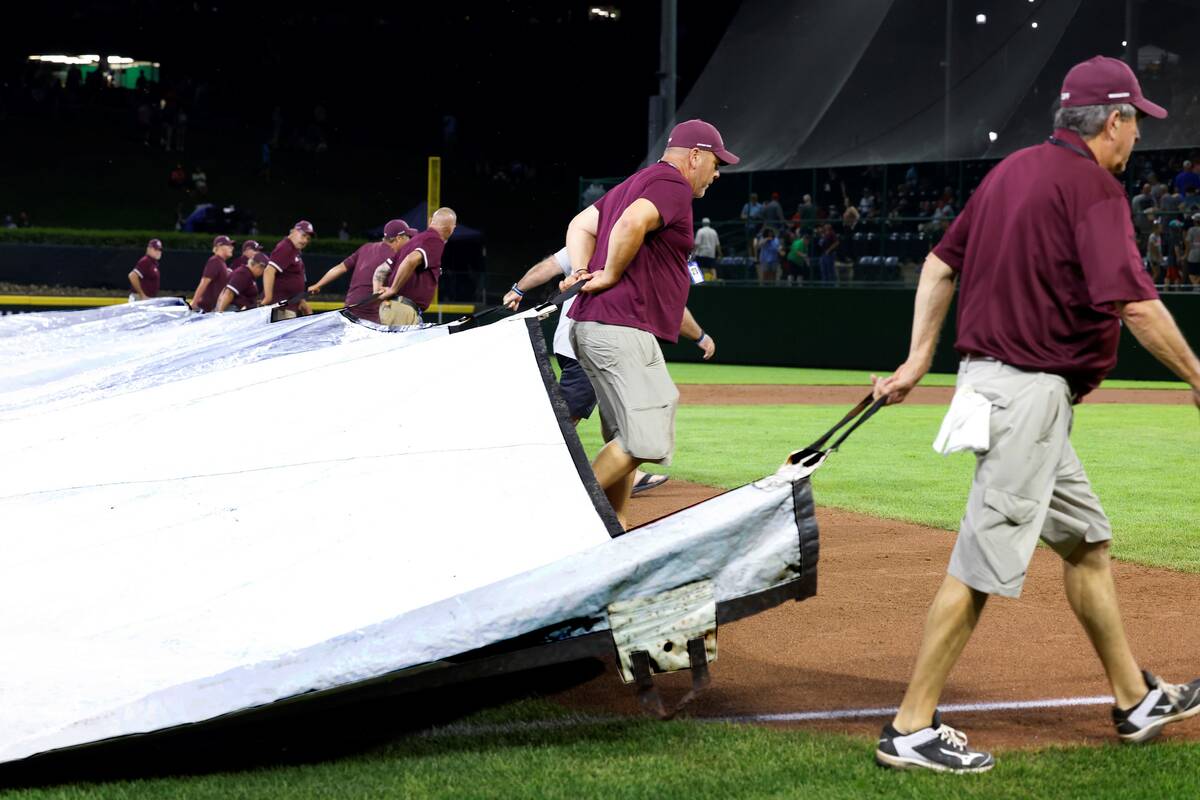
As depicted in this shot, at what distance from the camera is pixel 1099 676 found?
17.5 feet

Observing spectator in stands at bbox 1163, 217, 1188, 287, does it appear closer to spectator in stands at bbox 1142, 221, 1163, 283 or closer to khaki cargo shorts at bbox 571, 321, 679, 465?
spectator in stands at bbox 1142, 221, 1163, 283

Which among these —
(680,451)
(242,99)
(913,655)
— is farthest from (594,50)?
(913,655)

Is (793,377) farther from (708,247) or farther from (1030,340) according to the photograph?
(1030,340)

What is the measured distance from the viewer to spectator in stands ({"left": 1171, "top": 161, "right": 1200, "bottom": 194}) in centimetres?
2325

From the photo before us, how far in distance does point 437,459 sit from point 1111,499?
662 centimetres

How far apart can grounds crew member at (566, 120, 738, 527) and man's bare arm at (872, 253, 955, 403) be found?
1.98 m

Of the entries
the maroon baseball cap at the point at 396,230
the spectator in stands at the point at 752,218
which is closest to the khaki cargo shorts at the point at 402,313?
the maroon baseball cap at the point at 396,230

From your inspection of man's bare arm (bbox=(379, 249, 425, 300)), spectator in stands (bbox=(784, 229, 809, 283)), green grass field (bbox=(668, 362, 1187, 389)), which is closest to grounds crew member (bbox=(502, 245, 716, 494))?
man's bare arm (bbox=(379, 249, 425, 300))

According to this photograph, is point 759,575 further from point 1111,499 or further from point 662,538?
point 1111,499

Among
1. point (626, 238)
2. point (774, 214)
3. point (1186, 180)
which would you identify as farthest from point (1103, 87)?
point (774, 214)

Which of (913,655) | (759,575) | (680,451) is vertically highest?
(759,575)

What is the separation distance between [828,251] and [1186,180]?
688 cm

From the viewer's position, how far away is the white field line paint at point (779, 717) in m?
4.55

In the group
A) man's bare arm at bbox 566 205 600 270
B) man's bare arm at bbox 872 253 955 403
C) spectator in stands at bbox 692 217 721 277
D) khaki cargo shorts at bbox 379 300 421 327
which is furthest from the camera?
spectator in stands at bbox 692 217 721 277
